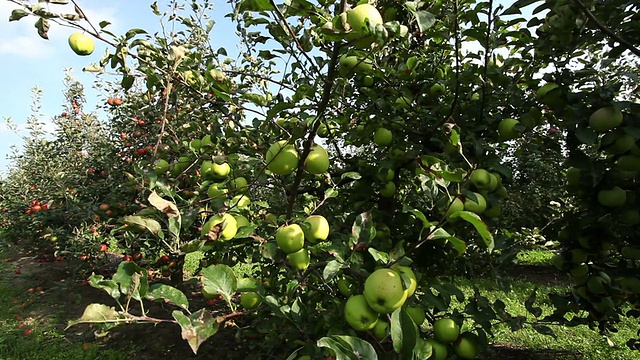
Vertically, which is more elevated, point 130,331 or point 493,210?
point 493,210

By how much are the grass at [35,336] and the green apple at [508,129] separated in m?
4.04

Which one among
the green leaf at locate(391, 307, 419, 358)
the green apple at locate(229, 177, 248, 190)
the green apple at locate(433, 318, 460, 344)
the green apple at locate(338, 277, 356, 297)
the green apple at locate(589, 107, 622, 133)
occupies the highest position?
the green apple at locate(589, 107, 622, 133)

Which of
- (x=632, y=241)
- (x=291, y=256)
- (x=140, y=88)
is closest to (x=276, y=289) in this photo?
(x=291, y=256)

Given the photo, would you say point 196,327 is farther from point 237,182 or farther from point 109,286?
point 237,182

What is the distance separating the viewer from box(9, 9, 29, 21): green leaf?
122 cm

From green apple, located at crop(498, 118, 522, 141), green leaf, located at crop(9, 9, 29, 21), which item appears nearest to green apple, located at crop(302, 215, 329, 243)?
green apple, located at crop(498, 118, 522, 141)

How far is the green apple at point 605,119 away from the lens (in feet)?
4.69

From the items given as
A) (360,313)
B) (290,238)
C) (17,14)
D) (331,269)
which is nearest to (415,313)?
(360,313)

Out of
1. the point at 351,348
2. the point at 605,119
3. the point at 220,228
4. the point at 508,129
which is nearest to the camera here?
the point at 351,348

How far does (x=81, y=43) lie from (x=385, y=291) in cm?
144

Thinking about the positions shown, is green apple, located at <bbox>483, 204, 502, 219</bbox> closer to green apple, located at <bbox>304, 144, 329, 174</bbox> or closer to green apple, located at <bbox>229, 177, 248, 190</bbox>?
green apple, located at <bbox>304, 144, 329, 174</bbox>

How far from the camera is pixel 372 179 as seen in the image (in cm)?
218

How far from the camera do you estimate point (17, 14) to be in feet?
4.04

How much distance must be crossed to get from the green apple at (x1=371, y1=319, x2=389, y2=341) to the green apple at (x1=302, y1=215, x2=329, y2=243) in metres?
0.38
